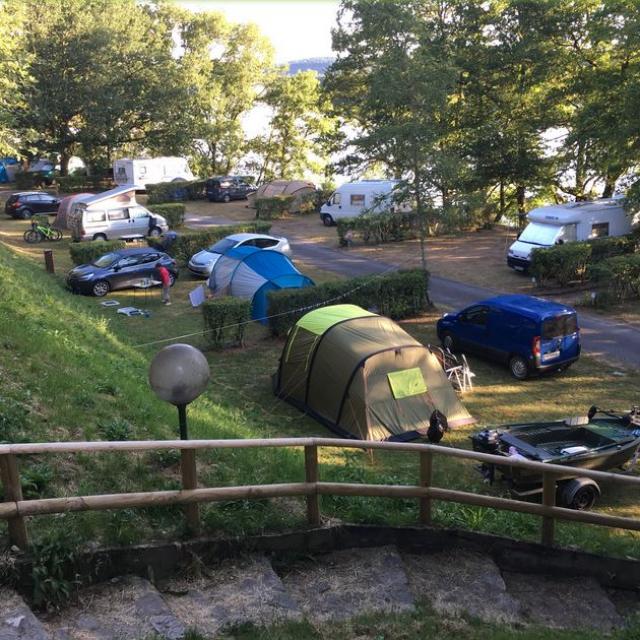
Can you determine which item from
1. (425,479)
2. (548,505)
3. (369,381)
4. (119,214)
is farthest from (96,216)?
(548,505)

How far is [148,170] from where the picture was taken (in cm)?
4300

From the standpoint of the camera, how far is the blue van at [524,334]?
13539 millimetres

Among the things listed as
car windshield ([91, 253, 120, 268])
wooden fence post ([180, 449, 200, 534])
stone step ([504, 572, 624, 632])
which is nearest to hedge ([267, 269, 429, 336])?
car windshield ([91, 253, 120, 268])

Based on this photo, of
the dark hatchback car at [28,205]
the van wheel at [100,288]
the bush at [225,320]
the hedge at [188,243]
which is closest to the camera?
the bush at [225,320]

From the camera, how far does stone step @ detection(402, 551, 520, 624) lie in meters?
4.46

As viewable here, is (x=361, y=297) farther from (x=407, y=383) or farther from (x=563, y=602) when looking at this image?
(x=563, y=602)

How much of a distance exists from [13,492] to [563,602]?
3773 mm

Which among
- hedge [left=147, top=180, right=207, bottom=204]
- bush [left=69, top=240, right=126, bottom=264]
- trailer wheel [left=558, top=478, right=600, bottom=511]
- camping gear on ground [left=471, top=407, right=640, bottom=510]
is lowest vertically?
trailer wheel [left=558, top=478, right=600, bottom=511]

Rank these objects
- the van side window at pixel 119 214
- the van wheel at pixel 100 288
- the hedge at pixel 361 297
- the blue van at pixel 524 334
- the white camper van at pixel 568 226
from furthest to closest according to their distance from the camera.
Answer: the van side window at pixel 119 214, the white camper van at pixel 568 226, the van wheel at pixel 100 288, the hedge at pixel 361 297, the blue van at pixel 524 334

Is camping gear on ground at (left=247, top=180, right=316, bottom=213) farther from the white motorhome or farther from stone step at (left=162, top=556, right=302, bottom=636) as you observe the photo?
stone step at (left=162, top=556, right=302, bottom=636)

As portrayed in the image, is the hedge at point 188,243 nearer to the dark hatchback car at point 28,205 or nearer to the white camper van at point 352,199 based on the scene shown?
the white camper van at point 352,199

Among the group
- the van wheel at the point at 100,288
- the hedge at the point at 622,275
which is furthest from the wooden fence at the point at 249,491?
the van wheel at the point at 100,288

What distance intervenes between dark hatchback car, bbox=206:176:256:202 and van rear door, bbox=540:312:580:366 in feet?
100

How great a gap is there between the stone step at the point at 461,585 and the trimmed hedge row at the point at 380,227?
77.9 feet
